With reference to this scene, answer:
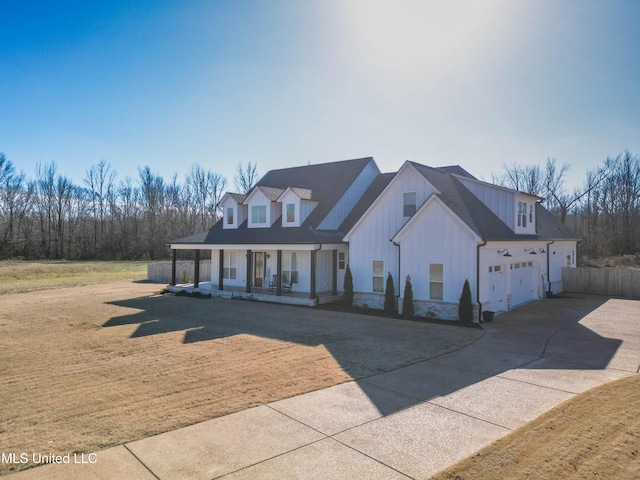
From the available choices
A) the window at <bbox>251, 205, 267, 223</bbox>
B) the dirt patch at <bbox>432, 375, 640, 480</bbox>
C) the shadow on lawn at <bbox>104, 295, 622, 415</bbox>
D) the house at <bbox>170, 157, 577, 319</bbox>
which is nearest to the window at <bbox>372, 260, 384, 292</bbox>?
the house at <bbox>170, 157, 577, 319</bbox>

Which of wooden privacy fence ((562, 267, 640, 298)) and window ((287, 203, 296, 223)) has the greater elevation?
window ((287, 203, 296, 223))

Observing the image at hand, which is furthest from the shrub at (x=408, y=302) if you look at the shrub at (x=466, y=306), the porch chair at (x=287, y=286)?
the porch chair at (x=287, y=286)

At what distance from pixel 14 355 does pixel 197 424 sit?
7.15 m

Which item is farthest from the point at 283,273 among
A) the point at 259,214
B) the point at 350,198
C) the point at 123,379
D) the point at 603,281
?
the point at 603,281

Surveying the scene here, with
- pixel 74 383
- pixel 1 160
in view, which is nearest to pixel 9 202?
pixel 1 160

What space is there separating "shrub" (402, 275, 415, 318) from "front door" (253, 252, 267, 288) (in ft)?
32.6

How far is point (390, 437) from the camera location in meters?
6.05

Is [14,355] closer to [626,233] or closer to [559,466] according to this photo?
[559,466]

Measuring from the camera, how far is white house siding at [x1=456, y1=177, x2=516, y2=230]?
18.9m

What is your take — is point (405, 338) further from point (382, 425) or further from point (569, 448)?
point (569, 448)

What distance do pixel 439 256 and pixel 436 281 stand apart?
1035mm

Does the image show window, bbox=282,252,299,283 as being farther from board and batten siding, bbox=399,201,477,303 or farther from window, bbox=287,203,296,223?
board and batten siding, bbox=399,201,477,303

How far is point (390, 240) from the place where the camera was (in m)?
17.9

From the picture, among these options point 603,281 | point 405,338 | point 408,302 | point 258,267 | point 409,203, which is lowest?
point 405,338
